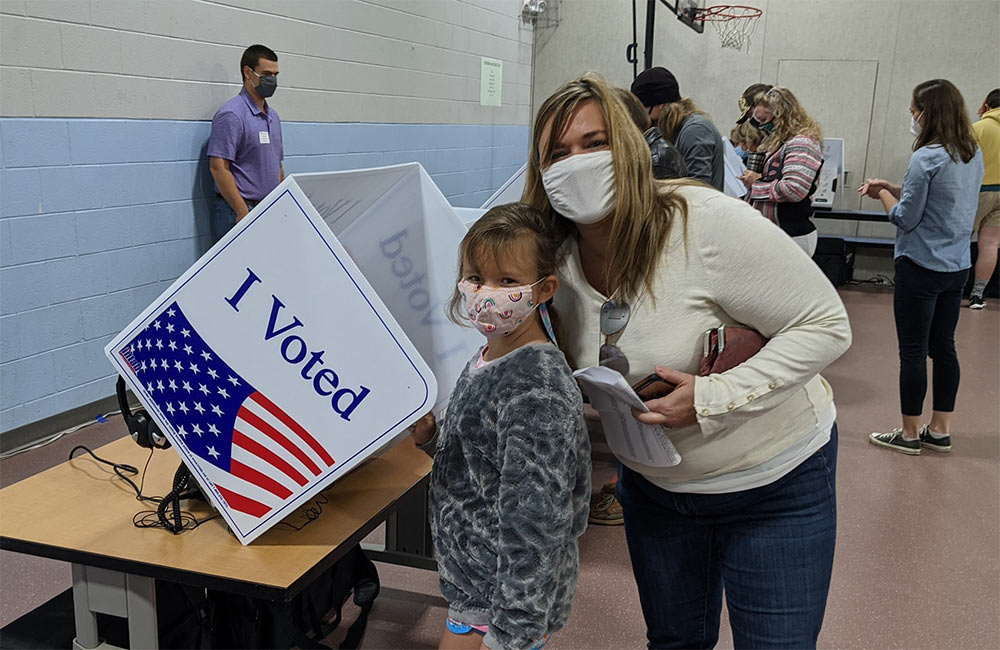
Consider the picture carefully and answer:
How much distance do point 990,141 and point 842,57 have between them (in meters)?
3.85

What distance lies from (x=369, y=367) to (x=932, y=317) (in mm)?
2897

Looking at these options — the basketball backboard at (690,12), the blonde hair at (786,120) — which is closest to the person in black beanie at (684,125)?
the blonde hair at (786,120)

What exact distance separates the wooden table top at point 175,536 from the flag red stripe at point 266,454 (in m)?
0.14

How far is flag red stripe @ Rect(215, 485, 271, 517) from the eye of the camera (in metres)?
1.46

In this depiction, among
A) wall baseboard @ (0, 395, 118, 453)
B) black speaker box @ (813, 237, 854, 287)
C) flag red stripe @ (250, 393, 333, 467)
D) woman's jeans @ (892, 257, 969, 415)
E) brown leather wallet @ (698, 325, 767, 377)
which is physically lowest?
wall baseboard @ (0, 395, 118, 453)

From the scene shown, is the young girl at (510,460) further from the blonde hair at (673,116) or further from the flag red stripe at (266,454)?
the blonde hair at (673,116)

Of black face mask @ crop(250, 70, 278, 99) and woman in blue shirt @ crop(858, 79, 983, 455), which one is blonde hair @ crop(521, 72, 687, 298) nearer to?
woman in blue shirt @ crop(858, 79, 983, 455)

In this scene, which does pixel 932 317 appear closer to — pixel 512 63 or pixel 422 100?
pixel 422 100

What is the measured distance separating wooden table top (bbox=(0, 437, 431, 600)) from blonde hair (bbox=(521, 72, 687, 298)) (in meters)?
→ 0.70

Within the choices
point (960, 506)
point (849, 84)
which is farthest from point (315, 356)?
point (849, 84)

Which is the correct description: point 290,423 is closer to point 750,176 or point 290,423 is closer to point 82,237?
point 82,237

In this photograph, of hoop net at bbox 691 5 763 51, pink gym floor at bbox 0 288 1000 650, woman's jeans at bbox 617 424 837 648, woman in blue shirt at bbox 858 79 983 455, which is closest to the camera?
woman's jeans at bbox 617 424 837 648

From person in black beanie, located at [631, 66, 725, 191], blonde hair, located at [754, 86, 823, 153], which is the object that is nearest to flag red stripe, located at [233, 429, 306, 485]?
person in black beanie, located at [631, 66, 725, 191]

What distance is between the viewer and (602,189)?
1.22 meters
